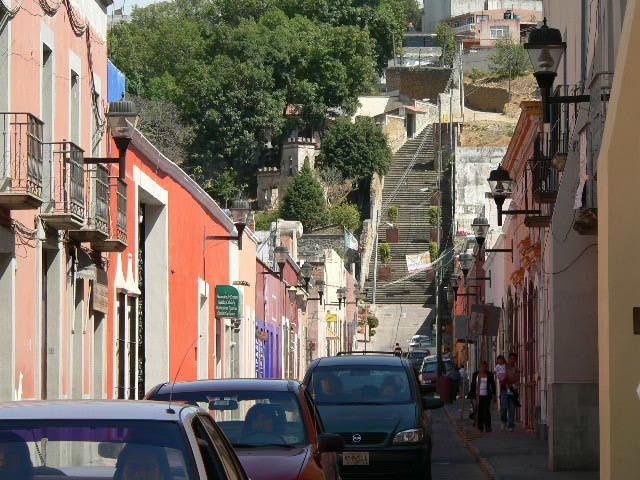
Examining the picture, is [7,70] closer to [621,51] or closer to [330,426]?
[330,426]

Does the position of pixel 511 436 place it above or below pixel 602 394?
below

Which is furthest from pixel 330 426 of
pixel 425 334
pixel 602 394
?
pixel 425 334

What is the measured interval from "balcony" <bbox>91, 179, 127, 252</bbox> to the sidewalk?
623cm

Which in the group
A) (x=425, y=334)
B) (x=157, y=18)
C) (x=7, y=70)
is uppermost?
(x=157, y=18)

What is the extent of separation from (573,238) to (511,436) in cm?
1117

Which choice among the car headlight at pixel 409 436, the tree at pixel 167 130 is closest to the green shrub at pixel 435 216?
the tree at pixel 167 130

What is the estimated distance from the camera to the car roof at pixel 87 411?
6797 mm

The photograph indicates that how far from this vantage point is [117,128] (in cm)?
2136

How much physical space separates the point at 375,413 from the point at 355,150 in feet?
298

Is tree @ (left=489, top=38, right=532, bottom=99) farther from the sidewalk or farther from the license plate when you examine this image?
the license plate

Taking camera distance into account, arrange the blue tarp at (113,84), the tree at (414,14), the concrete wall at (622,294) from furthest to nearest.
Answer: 1. the tree at (414,14)
2. the blue tarp at (113,84)
3. the concrete wall at (622,294)

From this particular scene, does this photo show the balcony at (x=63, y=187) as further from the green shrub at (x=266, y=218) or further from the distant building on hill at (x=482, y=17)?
the distant building on hill at (x=482, y=17)

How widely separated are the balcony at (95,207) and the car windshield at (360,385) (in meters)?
4.15

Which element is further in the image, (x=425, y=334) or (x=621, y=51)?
(x=425, y=334)
